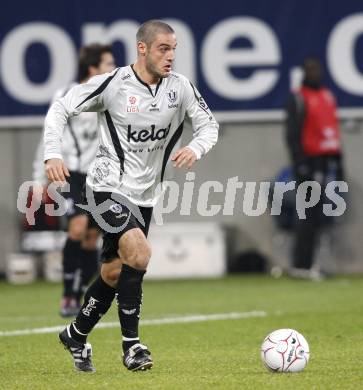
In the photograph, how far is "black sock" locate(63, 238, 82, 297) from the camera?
10969 millimetres

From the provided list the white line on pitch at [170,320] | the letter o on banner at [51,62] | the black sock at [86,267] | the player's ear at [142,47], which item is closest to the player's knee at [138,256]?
the player's ear at [142,47]

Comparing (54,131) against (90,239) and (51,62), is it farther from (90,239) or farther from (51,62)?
(51,62)

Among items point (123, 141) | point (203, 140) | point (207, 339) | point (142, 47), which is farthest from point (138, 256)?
point (207, 339)

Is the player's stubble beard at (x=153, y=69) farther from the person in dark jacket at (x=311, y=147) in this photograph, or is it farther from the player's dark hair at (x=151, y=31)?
the person in dark jacket at (x=311, y=147)

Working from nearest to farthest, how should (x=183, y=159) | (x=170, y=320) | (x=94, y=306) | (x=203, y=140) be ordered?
(x=183, y=159) < (x=94, y=306) < (x=203, y=140) < (x=170, y=320)

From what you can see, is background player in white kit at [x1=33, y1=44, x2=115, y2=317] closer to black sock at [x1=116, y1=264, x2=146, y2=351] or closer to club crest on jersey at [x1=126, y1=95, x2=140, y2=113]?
club crest on jersey at [x1=126, y1=95, x2=140, y2=113]

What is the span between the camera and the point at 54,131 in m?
7.20

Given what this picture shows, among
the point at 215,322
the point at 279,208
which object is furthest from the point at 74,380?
the point at 279,208

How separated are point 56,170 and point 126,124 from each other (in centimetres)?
61

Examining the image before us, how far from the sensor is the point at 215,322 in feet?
33.8

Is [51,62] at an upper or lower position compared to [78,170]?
upper

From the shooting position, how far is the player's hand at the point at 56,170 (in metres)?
6.89

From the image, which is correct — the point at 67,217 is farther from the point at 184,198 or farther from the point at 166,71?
the point at 184,198

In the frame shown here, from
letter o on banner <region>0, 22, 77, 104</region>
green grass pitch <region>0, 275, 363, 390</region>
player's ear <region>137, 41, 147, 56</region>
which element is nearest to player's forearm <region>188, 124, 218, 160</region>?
player's ear <region>137, 41, 147, 56</region>
